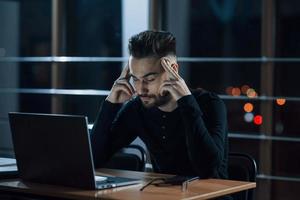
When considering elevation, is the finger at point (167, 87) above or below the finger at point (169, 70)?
below

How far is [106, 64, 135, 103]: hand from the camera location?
2.78m

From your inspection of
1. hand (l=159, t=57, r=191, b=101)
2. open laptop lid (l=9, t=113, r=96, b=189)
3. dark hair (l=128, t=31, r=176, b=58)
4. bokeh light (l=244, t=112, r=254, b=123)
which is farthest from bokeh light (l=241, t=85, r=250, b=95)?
open laptop lid (l=9, t=113, r=96, b=189)

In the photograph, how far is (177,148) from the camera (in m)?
2.61

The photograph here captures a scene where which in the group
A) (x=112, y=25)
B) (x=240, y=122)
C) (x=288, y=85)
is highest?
(x=112, y=25)

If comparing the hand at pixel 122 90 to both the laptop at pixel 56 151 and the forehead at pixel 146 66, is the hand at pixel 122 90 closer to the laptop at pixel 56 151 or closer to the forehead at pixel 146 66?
the forehead at pixel 146 66

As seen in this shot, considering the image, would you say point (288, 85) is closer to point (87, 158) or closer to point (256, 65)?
point (256, 65)

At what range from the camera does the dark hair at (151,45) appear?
2.57 m

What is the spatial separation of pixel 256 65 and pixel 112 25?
151 cm

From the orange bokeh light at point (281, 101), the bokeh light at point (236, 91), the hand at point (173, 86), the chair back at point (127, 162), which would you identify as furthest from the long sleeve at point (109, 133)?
the bokeh light at point (236, 91)

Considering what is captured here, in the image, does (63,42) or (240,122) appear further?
(63,42)

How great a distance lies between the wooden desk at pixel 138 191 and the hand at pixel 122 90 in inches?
20.7

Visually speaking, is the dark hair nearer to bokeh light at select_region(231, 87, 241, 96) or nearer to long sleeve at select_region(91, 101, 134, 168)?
long sleeve at select_region(91, 101, 134, 168)

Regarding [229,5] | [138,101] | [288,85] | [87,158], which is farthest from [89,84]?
[87,158]

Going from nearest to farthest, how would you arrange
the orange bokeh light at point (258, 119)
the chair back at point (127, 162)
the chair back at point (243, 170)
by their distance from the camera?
the chair back at point (243, 170) → the chair back at point (127, 162) → the orange bokeh light at point (258, 119)
